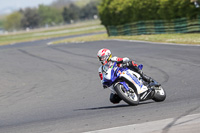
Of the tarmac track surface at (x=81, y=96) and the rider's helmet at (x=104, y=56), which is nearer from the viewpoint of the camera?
the tarmac track surface at (x=81, y=96)

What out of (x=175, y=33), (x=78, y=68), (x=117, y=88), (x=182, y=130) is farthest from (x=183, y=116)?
(x=175, y=33)

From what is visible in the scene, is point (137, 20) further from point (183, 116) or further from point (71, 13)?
point (71, 13)

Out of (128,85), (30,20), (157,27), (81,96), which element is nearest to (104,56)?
(128,85)

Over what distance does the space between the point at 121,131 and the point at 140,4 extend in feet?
102

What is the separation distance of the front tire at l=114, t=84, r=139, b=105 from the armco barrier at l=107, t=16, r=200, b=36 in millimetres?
21628

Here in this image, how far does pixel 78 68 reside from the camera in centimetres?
1870

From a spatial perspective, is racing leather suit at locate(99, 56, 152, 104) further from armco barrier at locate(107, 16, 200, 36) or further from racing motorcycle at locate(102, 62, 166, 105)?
armco barrier at locate(107, 16, 200, 36)

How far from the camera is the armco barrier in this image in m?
30.0

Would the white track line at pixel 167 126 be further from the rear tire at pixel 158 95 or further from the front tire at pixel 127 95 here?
the rear tire at pixel 158 95

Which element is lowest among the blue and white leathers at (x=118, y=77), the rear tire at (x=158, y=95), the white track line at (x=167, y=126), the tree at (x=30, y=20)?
the tree at (x=30, y=20)

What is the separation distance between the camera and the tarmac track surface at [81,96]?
24.0 ft

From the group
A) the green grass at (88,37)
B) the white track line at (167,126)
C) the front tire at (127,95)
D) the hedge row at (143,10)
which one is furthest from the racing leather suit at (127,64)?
the hedge row at (143,10)

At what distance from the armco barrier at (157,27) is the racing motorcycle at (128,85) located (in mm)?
21277

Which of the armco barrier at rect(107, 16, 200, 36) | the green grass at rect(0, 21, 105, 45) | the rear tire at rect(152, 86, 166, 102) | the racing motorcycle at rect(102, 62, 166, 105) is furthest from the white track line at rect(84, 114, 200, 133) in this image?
the green grass at rect(0, 21, 105, 45)
